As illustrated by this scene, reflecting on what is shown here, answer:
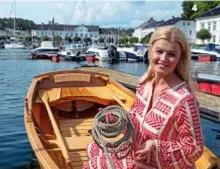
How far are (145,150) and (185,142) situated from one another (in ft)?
0.83

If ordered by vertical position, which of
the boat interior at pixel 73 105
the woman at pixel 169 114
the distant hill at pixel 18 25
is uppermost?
the distant hill at pixel 18 25

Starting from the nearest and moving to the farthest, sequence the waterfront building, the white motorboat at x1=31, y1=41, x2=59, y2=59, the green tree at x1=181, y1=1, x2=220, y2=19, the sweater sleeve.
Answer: the sweater sleeve < the white motorboat at x1=31, y1=41, x2=59, y2=59 < the green tree at x1=181, y1=1, x2=220, y2=19 < the waterfront building

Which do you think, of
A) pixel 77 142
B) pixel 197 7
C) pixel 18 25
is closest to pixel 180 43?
pixel 77 142

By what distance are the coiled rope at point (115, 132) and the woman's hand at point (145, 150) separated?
0.07 meters

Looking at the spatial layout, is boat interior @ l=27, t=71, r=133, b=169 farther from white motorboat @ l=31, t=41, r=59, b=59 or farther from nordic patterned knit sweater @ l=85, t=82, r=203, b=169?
white motorboat @ l=31, t=41, r=59, b=59

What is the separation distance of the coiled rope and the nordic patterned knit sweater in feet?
0.23

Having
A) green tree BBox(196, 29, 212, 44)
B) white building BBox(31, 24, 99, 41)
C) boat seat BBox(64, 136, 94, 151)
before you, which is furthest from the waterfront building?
boat seat BBox(64, 136, 94, 151)

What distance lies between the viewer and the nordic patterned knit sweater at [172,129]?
2207 mm

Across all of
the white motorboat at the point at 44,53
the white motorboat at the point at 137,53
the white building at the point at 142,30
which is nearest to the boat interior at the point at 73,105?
the white motorboat at the point at 137,53

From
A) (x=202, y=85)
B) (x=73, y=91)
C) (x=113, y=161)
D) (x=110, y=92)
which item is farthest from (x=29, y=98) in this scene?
(x=202, y=85)

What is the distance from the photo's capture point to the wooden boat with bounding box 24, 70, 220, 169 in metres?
5.52

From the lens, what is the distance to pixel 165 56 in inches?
91.0

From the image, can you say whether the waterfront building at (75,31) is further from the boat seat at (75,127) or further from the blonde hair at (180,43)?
the blonde hair at (180,43)

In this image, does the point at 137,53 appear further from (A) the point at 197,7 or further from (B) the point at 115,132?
(B) the point at 115,132
